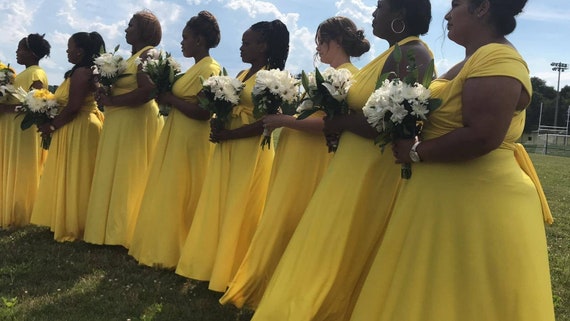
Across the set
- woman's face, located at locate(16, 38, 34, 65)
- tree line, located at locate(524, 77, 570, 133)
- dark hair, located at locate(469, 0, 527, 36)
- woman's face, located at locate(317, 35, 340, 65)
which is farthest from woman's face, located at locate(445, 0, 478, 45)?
tree line, located at locate(524, 77, 570, 133)

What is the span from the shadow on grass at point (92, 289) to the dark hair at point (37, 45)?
10.4 feet

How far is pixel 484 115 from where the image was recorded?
9.45 feet

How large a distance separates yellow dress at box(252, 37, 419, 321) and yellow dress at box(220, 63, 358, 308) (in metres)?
0.79

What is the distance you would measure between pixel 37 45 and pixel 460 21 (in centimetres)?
734

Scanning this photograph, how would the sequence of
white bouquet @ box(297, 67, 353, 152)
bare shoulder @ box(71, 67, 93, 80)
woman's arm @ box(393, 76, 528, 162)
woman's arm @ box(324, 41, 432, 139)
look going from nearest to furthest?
1. woman's arm @ box(393, 76, 528, 162)
2. woman's arm @ box(324, 41, 432, 139)
3. white bouquet @ box(297, 67, 353, 152)
4. bare shoulder @ box(71, 67, 93, 80)

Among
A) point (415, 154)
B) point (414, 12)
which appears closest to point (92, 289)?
point (415, 154)

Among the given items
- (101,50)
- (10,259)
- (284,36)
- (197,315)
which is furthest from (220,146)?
(10,259)

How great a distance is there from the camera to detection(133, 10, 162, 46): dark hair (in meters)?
6.96

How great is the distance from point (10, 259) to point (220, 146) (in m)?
2.98

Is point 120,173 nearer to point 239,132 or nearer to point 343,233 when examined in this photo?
point 239,132

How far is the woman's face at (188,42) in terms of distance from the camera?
635cm

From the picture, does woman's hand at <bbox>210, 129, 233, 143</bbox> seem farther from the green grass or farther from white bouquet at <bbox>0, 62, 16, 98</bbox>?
white bouquet at <bbox>0, 62, 16, 98</bbox>

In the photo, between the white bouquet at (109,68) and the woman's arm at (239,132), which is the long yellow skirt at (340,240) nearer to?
the woman's arm at (239,132)

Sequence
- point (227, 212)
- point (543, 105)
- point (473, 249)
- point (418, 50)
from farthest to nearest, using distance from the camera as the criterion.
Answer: point (543, 105) → point (227, 212) → point (418, 50) → point (473, 249)
